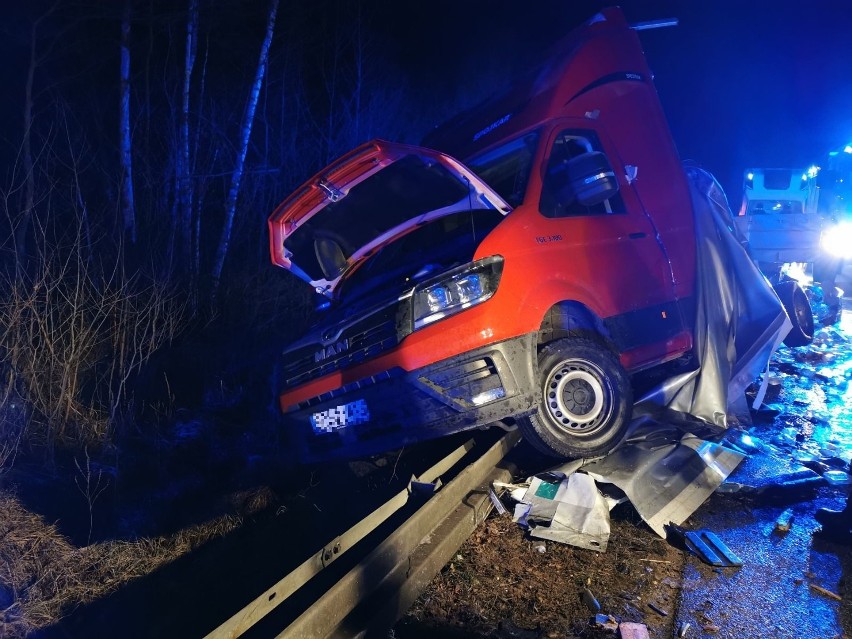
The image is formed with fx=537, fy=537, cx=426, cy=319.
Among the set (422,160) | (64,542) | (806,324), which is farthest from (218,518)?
(806,324)

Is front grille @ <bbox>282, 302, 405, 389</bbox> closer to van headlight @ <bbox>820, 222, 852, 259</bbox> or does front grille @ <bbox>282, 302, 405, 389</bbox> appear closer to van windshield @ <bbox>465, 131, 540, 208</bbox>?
van windshield @ <bbox>465, 131, 540, 208</bbox>

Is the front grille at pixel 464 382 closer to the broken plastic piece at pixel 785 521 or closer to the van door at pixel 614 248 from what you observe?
the van door at pixel 614 248

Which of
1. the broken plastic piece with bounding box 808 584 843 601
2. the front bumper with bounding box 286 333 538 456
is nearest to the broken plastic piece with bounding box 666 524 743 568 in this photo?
the broken plastic piece with bounding box 808 584 843 601

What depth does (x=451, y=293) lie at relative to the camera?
132 inches

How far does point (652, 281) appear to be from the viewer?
15.1 ft

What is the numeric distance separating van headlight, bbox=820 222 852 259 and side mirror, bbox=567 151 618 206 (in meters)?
10.6

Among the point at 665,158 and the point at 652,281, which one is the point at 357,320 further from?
the point at 665,158

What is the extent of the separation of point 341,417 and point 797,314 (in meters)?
7.66

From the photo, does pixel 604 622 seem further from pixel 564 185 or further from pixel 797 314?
pixel 797 314

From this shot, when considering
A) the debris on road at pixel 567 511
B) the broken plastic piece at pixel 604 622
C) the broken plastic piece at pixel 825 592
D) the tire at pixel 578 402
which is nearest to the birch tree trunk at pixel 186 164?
the tire at pixel 578 402

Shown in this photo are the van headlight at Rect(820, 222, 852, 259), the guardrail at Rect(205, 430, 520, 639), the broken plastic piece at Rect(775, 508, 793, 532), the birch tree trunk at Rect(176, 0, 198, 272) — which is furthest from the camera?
the van headlight at Rect(820, 222, 852, 259)

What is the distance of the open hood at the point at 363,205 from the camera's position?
3496 millimetres

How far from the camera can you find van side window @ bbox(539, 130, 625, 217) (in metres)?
3.92

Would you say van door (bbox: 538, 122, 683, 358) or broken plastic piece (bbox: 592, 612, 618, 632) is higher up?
van door (bbox: 538, 122, 683, 358)
